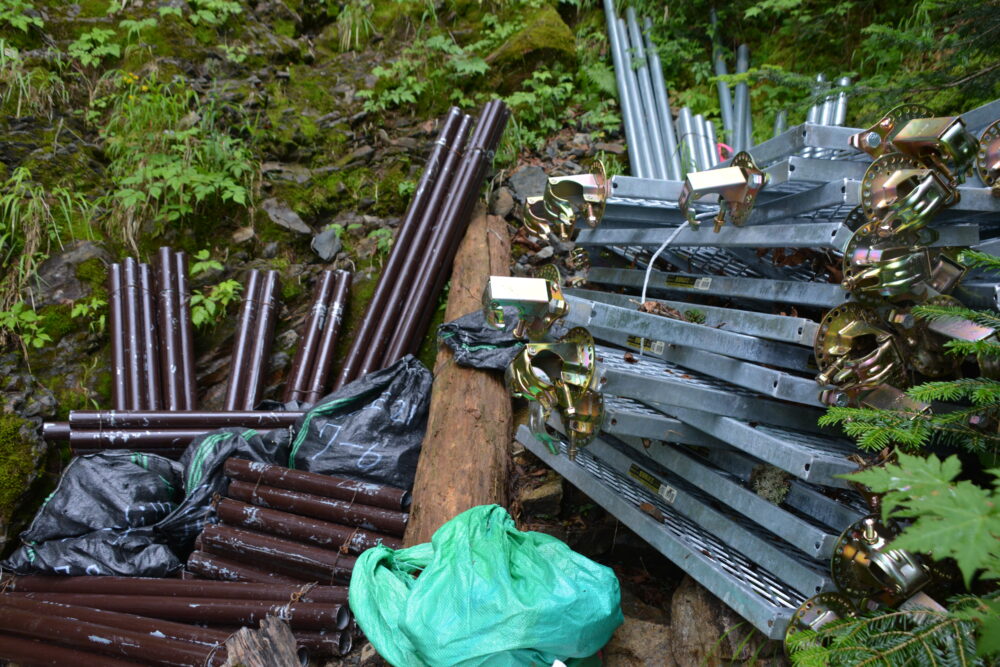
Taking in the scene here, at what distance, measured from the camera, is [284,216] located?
5.25m

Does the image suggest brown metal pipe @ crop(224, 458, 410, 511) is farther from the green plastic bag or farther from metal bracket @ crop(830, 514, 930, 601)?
metal bracket @ crop(830, 514, 930, 601)

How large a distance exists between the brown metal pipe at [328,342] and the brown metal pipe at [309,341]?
3 centimetres

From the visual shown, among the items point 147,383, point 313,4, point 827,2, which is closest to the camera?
point 147,383

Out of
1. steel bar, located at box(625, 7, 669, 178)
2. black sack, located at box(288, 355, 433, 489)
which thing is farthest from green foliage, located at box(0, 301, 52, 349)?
steel bar, located at box(625, 7, 669, 178)

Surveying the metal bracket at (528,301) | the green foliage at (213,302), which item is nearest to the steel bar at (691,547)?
the metal bracket at (528,301)

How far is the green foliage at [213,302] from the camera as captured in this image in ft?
15.0

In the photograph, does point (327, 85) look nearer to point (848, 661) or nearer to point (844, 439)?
point (844, 439)

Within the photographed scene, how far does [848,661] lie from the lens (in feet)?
4.08

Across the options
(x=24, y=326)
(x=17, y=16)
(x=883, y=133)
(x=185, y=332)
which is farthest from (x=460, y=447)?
(x=17, y=16)

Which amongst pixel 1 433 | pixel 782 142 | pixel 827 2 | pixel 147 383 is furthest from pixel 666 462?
pixel 827 2

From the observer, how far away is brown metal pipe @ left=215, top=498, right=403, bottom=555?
9.79 feet

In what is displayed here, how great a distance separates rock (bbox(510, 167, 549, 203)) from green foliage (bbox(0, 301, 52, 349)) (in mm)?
3395

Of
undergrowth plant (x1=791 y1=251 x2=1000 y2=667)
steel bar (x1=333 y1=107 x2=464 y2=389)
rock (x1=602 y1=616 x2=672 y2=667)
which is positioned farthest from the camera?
steel bar (x1=333 y1=107 x2=464 y2=389)

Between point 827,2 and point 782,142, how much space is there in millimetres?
4089
